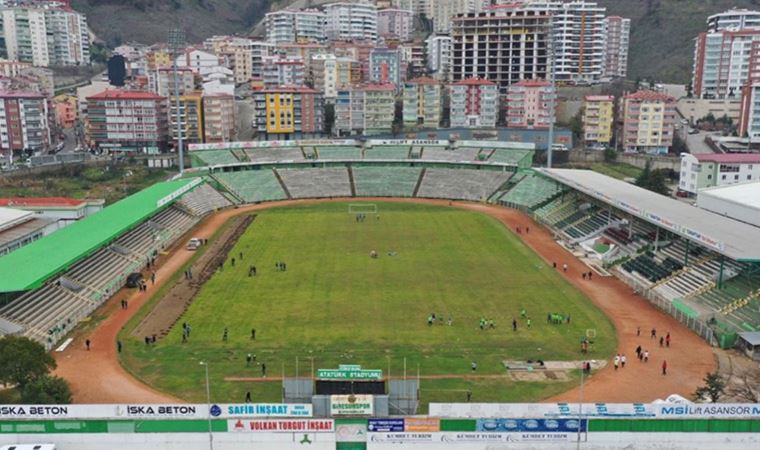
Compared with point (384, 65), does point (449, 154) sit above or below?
below

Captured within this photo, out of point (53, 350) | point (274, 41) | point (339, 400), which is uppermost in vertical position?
point (274, 41)

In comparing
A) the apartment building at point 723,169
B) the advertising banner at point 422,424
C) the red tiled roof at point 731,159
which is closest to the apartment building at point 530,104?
the apartment building at point 723,169

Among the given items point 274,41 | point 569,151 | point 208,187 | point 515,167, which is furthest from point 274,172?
point 274,41

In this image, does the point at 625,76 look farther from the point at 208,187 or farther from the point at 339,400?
the point at 339,400

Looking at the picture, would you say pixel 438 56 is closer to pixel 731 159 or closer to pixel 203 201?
pixel 731 159

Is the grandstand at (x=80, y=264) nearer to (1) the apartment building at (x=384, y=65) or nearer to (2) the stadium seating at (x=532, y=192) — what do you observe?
(2) the stadium seating at (x=532, y=192)

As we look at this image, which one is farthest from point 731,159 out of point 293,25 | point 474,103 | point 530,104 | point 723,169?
point 293,25
